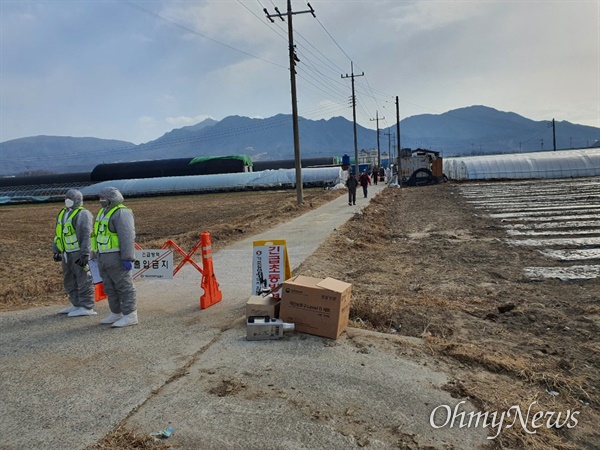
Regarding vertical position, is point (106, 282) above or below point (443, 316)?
above

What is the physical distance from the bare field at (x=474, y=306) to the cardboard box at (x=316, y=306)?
30.2 inches

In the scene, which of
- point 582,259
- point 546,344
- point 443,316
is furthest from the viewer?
point 582,259

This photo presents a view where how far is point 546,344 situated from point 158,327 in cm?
498

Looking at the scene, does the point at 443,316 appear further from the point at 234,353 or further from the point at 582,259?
the point at 582,259

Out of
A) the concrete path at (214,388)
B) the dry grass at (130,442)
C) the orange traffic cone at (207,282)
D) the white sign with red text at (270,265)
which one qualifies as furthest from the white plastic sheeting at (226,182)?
the dry grass at (130,442)

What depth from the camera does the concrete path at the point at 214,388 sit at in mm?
3668

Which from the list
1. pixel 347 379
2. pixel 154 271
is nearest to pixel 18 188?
pixel 154 271

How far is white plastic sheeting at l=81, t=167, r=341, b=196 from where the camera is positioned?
54281mm

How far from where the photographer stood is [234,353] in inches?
204

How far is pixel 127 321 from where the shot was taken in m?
6.41

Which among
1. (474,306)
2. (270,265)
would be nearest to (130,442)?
(270,265)

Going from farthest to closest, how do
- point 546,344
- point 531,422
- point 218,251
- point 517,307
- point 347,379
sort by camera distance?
point 218,251, point 517,307, point 546,344, point 347,379, point 531,422

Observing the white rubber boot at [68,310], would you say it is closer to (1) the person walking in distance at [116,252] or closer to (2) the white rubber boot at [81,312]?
(2) the white rubber boot at [81,312]

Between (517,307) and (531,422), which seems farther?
(517,307)
